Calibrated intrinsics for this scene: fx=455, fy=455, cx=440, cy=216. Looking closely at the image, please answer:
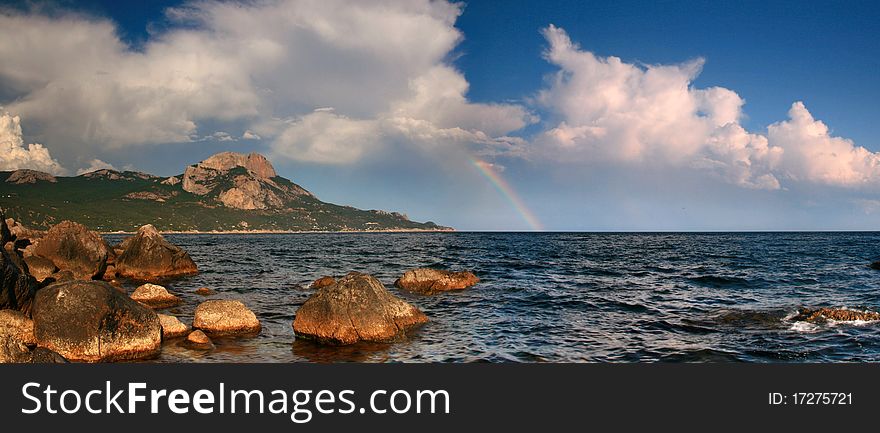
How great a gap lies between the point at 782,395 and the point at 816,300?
2245 centimetres

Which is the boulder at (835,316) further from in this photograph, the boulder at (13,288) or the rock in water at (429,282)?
the boulder at (13,288)

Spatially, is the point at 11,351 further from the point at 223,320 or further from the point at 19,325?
the point at 223,320

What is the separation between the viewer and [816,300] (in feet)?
86.8

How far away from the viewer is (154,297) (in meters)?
24.6

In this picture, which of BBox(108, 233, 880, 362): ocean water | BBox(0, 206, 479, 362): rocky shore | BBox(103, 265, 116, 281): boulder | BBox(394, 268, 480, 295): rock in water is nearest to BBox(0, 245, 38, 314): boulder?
BBox(0, 206, 479, 362): rocky shore

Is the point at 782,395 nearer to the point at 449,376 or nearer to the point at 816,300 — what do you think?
the point at 449,376

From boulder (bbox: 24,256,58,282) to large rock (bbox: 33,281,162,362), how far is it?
20.6m

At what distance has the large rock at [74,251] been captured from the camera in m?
33.8

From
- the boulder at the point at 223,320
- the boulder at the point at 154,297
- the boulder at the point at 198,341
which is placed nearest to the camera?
the boulder at the point at 198,341

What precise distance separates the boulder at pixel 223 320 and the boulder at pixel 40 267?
20.7 m

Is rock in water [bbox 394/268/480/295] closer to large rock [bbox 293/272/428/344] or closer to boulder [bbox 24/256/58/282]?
large rock [bbox 293/272/428/344]

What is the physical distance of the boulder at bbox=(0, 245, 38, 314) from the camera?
686 inches

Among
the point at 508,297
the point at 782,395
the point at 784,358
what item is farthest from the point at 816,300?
the point at 782,395

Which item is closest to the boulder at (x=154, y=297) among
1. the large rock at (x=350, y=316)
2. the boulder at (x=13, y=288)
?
the boulder at (x=13, y=288)
